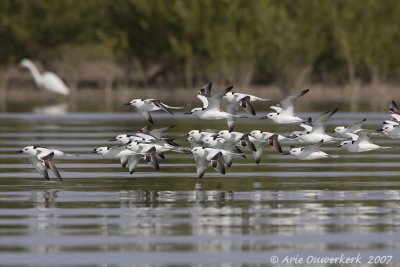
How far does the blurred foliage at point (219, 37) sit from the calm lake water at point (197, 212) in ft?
153

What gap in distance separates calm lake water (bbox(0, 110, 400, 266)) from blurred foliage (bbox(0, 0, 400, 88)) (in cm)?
4661

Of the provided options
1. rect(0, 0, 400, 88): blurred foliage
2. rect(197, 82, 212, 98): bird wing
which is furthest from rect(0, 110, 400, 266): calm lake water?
rect(0, 0, 400, 88): blurred foliage

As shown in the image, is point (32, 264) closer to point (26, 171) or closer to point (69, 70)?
point (26, 171)

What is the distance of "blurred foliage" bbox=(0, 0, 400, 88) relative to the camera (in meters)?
75.6

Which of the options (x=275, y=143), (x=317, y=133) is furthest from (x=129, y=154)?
(x=317, y=133)

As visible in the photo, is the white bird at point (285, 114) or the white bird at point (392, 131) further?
the white bird at point (285, 114)

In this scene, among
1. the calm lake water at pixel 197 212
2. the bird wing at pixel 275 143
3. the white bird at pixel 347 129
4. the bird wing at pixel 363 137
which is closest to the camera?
the calm lake water at pixel 197 212

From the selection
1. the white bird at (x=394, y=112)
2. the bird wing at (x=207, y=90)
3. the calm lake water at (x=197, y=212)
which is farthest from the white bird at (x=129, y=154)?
the white bird at (x=394, y=112)

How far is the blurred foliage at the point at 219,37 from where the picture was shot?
75.6 metres

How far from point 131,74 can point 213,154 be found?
66.9 m

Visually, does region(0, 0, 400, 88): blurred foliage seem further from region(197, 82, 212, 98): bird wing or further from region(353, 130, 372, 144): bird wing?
region(353, 130, 372, 144): bird wing

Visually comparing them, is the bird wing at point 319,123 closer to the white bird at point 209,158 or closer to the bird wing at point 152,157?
the white bird at point 209,158

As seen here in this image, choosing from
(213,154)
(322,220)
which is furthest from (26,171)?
(322,220)

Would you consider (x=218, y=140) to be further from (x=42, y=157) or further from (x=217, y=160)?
(x=42, y=157)
